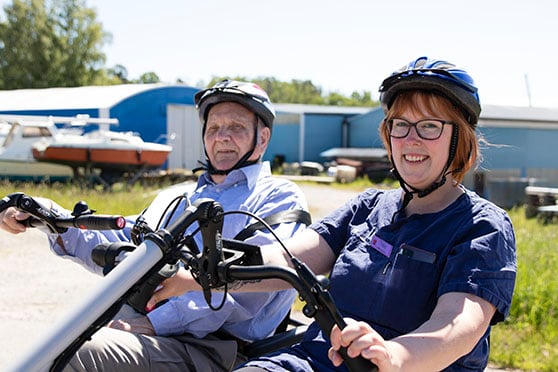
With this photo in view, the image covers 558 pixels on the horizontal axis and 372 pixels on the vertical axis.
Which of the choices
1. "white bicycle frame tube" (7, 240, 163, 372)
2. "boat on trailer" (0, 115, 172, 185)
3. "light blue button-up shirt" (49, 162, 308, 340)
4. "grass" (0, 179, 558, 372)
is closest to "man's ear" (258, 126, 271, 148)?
"light blue button-up shirt" (49, 162, 308, 340)

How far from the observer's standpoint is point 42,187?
43.9 ft

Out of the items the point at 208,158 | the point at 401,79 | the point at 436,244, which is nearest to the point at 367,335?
the point at 436,244

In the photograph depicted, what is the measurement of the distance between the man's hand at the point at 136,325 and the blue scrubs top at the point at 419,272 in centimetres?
71

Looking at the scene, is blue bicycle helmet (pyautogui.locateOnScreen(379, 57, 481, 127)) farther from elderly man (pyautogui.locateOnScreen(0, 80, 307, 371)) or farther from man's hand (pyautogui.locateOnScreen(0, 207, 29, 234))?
man's hand (pyautogui.locateOnScreen(0, 207, 29, 234))

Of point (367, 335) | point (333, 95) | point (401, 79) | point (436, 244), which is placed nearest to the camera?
point (367, 335)

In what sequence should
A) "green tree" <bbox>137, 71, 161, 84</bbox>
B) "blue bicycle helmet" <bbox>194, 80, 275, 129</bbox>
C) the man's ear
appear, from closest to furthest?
"blue bicycle helmet" <bbox>194, 80, 275, 129</bbox>
the man's ear
"green tree" <bbox>137, 71, 161, 84</bbox>

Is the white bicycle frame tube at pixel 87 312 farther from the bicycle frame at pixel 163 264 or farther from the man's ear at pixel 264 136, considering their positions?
the man's ear at pixel 264 136

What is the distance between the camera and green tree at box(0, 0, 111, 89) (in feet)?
116

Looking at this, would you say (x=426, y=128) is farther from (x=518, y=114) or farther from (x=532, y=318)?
(x=518, y=114)

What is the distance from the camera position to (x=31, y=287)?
634 centimetres

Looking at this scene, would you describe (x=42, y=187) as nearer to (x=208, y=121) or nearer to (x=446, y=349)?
(x=208, y=121)

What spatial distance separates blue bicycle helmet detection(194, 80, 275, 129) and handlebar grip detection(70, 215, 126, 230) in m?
1.18

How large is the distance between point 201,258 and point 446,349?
2.47 ft

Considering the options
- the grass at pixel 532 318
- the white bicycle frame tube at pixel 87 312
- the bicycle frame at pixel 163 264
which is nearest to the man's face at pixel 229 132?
the bicycle frame at pixel 163 264
